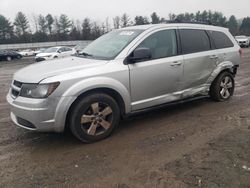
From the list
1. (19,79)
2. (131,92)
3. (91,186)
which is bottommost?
(91,186)

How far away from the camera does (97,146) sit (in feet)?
14.4

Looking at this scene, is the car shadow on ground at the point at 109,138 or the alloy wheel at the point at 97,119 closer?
the alloy wheel at the point at 97,119

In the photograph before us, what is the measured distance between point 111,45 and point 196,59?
1.74m

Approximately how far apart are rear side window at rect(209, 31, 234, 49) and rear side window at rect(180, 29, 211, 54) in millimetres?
243

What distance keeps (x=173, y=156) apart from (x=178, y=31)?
2.70 m

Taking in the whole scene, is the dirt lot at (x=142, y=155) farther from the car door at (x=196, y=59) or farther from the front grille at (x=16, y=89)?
the front grille at (x=16, y=89)

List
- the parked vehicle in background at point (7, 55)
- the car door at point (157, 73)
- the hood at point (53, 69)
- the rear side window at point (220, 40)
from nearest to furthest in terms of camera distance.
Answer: the hood at point (53, 69), the car door at point (157, 73), the rear side window at point (220, 40), the parked vehicle in background at point (7, 55)

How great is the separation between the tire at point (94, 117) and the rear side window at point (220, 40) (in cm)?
301

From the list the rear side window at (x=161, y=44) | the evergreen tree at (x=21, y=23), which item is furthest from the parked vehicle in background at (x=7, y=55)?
the evergreen tree at (x=21, y=23)

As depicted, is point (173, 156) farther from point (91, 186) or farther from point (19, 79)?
point (19, 79)

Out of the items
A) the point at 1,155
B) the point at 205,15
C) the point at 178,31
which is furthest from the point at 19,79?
the point at 205,15

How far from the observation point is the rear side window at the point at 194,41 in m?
5.70

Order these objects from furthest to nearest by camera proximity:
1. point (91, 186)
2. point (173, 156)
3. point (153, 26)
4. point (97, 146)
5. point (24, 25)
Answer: point (24, 25), point (153, 26), point (97, 146), point (173, 156), point (91, 186)

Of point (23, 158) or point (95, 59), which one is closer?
point (23, 158)
